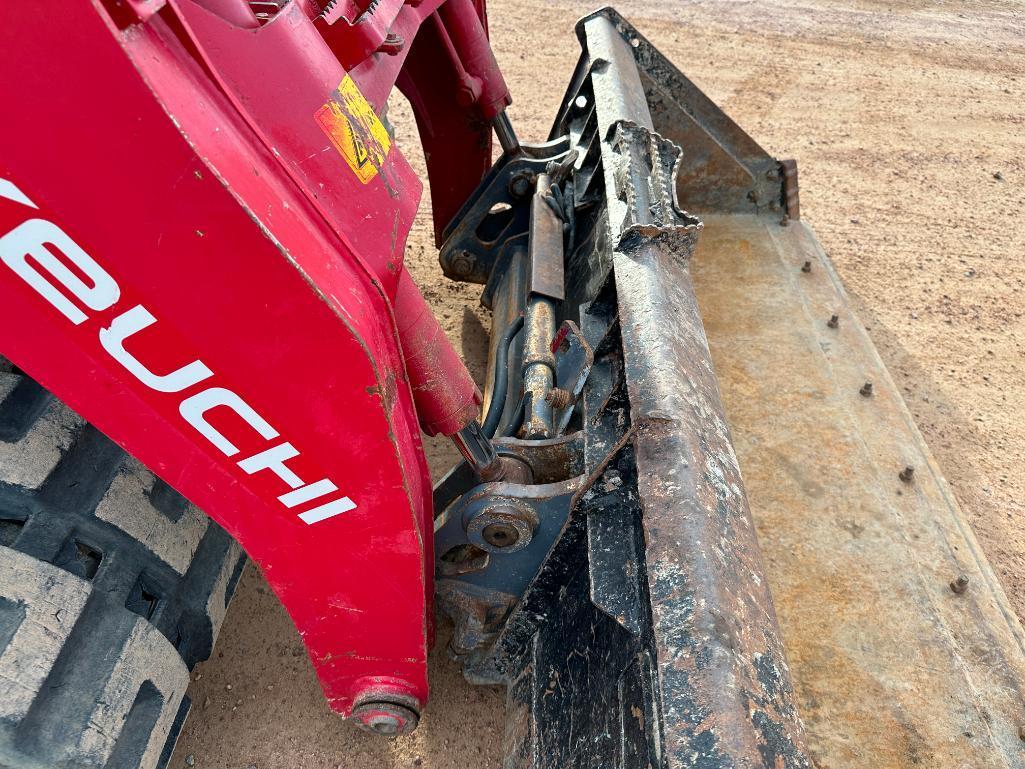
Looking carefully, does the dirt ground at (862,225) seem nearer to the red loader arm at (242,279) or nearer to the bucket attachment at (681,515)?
the bucket attachment at (681,515)

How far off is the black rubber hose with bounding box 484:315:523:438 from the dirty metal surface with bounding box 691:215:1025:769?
2.51ft

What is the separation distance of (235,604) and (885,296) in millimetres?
3255

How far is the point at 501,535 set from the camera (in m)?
1.71

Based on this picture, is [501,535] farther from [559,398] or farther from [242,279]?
[242,279]

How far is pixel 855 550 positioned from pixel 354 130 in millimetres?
1734

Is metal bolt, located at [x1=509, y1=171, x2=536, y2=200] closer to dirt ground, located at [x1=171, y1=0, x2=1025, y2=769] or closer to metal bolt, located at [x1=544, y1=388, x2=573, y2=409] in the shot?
dirt ground, located at [x1=171, y1=0, x2=1025, y2=769]

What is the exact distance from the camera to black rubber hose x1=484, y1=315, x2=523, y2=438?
83.8 inches

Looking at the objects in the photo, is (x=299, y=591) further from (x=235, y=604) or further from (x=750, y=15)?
(x=750, y=15)

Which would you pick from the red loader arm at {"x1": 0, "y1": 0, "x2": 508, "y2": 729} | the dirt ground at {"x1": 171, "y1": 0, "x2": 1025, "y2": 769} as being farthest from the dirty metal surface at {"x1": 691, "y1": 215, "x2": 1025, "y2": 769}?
the red loader arm at {"x1": 0, "y1": 0, "x2": 508, "y2": 729}

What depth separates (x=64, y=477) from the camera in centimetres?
145

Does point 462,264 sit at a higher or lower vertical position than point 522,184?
lower

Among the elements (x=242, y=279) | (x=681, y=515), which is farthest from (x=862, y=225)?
(x=242, y=279)

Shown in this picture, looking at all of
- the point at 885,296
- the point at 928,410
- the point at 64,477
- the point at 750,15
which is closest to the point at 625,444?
the point at 64,477

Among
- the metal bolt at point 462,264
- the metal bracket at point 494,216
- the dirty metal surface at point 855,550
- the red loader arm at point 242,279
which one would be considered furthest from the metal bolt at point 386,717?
the metal bolt at point 462,264
